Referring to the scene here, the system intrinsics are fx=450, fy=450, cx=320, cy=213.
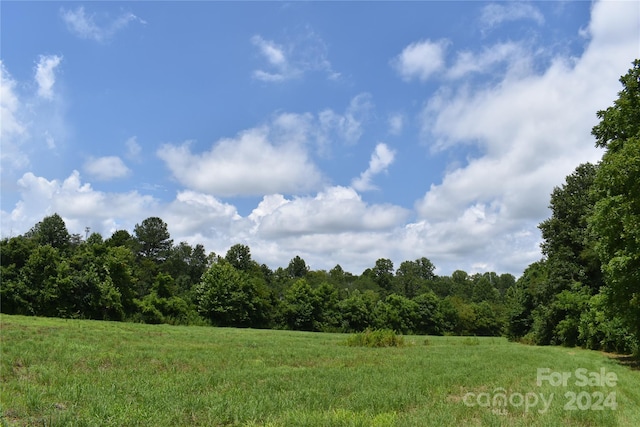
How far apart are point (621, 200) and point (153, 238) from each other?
11625 cm

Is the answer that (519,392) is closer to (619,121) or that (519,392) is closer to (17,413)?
(17,413)

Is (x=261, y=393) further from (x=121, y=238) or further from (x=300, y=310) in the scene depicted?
(x=121, y=238)

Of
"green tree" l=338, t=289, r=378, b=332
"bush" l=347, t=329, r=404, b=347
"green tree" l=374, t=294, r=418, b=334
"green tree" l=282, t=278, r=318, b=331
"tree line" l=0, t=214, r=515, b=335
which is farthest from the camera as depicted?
"green tree" l=374, t=294, r=418, b=334

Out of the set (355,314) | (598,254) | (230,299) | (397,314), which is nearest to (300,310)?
(355,314)

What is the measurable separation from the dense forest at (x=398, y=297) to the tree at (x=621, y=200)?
65 mm

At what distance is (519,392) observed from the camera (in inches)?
608

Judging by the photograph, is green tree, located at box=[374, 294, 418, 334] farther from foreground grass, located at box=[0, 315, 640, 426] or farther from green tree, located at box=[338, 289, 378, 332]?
foreground grass, located at box=[0, 315, 640, 426]

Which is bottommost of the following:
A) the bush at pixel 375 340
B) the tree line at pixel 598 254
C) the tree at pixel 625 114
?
the bush at pixel 375 340

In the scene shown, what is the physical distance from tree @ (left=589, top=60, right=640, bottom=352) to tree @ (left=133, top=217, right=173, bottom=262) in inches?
4467

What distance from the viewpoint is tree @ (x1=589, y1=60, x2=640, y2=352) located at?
882 inches

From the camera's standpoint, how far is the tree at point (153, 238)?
121875 mm

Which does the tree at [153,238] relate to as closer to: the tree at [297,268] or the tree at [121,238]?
the tree at [121,238]

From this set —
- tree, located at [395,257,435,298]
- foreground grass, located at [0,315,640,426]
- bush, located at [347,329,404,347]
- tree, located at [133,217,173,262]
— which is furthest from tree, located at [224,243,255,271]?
foreground grass, located at [0,315,640,426]

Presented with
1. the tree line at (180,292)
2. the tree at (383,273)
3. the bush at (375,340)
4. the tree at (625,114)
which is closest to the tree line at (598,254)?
the tree at (625,114)
